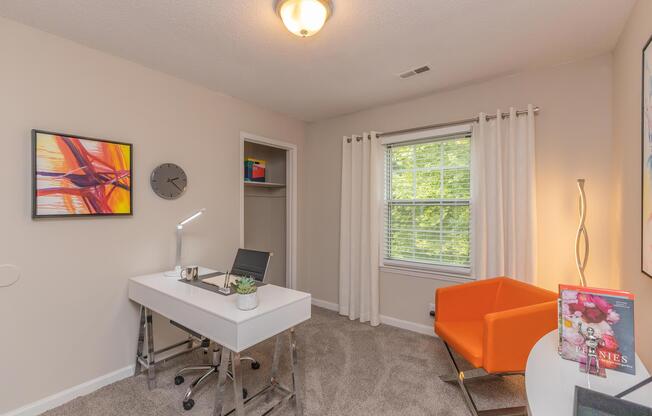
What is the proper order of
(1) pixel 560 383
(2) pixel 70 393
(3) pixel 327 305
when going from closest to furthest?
(1) pixel 560 383
(2) pixel 70 393
(3) pixel 327 305

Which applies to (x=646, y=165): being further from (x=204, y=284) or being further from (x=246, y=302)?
(x=204, y=284)

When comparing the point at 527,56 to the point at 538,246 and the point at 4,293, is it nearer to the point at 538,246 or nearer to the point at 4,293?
the point at 538,246

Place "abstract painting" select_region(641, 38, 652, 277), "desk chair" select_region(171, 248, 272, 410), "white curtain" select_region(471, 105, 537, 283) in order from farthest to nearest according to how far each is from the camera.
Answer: "white curtain" select_region(471, 105, 537, 283) < "desk chair" select_region(171, 248, 272, 410) < "abstract painting" select_region(641, 38, 652, 277)

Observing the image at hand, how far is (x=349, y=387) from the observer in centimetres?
215

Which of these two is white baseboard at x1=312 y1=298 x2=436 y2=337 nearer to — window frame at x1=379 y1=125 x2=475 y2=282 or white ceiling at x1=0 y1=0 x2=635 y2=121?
window frame at x1=379 y1=125 x2=475 y2=282

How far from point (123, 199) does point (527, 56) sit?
10.9 ft

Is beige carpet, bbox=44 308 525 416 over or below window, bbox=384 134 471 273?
below

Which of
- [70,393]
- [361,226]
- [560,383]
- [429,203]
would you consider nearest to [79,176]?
[70,393]

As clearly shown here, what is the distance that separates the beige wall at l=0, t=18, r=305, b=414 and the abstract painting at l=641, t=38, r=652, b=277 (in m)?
3.06

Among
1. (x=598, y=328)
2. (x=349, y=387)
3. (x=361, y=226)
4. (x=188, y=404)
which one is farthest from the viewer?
(x=361, y=226)

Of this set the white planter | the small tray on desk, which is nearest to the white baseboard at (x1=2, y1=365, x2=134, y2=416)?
the small tray on desk

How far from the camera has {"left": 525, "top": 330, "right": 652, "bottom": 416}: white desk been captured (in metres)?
0.91

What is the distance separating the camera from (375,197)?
10.7 ft

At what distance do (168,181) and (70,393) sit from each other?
1.65m
